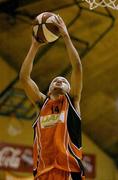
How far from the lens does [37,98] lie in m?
3.98

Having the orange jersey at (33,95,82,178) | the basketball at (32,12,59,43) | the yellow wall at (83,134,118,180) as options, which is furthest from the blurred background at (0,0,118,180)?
the orange jersey at (33,95,82,178)

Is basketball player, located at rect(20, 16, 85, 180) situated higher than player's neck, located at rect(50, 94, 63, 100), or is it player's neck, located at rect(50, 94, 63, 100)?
player's neck, located at rect(50, 94, 63, 100)

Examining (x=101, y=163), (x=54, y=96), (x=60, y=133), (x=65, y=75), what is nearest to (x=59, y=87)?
(x=54, y=96)

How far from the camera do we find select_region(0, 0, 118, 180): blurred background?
10008 mm

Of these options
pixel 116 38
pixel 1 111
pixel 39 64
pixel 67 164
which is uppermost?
pixel 67 164

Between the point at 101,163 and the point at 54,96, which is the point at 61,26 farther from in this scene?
the point at 101,163

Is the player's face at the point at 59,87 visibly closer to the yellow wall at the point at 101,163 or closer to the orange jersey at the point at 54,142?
the orange jersey at the point at 54,142

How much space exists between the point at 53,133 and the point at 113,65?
23.3ft

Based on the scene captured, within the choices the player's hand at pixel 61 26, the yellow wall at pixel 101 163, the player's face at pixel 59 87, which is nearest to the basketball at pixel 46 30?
the player's hand at pixel 61 26

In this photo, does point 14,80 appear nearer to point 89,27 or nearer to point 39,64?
point 39,64

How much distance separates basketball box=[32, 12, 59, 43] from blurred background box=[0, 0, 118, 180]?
5.70 meters

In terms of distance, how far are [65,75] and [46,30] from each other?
6967mm

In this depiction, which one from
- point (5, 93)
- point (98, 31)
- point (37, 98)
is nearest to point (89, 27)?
point (98, 31)

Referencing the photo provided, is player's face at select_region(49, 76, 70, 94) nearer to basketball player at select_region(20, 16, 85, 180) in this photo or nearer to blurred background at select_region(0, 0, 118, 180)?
basketball player at select_region(20, 16, 85, 180)
